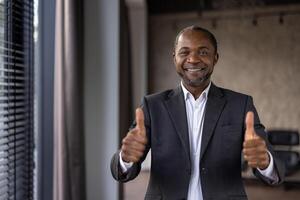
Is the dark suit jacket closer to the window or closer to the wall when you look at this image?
the window

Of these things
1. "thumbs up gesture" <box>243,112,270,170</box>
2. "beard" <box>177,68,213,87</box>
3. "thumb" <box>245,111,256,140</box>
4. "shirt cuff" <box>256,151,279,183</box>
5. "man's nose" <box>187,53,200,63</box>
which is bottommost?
"shirt cuff" <box>256,151,279,183</box>

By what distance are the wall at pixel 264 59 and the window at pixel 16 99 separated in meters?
3.82

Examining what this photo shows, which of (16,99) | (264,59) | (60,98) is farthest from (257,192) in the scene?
(16,99)

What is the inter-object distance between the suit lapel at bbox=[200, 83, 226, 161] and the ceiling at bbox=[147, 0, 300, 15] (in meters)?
4.32

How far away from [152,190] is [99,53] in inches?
52.1

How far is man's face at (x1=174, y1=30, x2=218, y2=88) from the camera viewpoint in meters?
1.22

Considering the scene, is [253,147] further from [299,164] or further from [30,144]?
[299,164]

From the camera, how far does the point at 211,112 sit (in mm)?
1225

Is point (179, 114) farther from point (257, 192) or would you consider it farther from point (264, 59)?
point (264, 59)

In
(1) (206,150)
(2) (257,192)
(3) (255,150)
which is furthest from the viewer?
(2) (257,192)

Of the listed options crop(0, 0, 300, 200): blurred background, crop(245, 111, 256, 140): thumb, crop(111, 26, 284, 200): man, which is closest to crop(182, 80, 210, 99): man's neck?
crop(111, 26, 284, 200): man

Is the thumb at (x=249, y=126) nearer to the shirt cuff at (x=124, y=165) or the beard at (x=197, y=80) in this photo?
the beard at (x=197, y=80)

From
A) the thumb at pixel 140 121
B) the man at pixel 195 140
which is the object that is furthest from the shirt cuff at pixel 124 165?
the thumb at pixel 140 121

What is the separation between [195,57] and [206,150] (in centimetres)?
33
